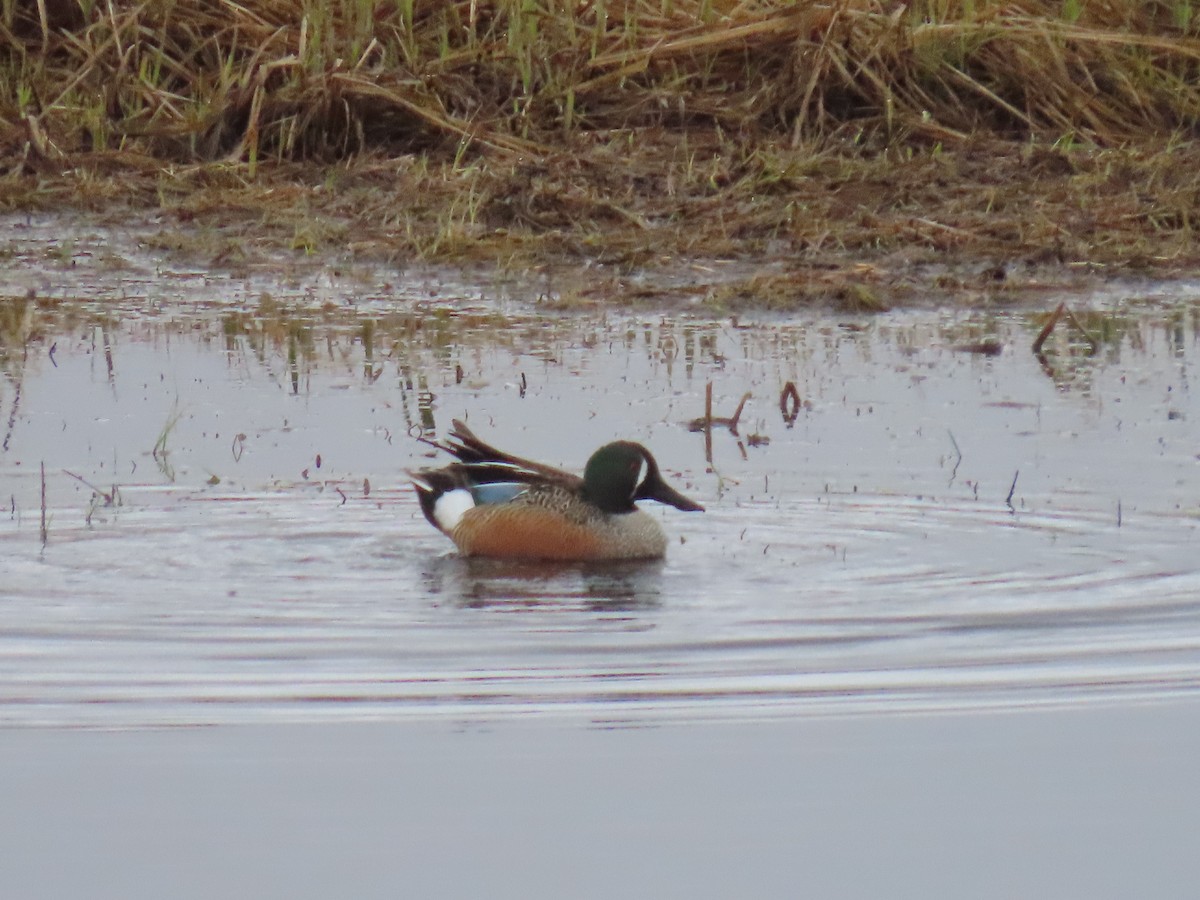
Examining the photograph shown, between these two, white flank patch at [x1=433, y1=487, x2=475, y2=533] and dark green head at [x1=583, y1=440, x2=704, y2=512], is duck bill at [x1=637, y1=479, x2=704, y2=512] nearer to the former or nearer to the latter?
dark green head at [x1=583, y1=440, x2=704, y2=512]

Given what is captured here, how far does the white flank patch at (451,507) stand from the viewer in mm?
6055

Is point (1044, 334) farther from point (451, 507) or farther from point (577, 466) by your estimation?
point (451, 507)

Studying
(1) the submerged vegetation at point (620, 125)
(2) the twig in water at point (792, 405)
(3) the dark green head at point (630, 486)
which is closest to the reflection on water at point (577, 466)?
(2) the twig in water at point (792, 405)

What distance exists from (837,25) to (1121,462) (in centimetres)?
530

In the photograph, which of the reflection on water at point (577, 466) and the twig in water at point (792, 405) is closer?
the reflection on water at point (577, 466)

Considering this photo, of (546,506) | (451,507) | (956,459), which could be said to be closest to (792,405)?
(956,459)

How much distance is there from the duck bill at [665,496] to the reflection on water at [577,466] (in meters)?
0.09

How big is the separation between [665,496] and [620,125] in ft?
18.1

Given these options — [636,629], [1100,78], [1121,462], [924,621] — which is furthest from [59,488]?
[1100,78]

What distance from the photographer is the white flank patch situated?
6055 millimetres

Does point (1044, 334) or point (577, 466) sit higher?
point (1044, 334)

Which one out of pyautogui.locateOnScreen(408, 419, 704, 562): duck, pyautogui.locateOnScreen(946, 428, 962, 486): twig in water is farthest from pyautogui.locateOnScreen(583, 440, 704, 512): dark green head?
pyautogui.locateOnScreen(946, 428, 962, 486): twig in water

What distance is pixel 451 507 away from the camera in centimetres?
609

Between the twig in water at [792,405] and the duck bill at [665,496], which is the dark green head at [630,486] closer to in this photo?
the duck bill at [665,496]
